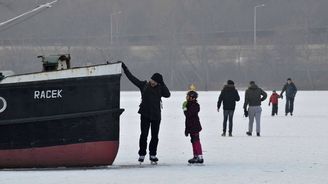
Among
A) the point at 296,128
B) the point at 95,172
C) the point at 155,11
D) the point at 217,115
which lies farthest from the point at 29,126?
the point at 155,11

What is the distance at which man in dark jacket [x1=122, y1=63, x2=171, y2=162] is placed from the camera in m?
17.2

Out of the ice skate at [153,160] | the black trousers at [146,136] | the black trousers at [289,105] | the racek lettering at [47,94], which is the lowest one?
the black trousers at [289,105]

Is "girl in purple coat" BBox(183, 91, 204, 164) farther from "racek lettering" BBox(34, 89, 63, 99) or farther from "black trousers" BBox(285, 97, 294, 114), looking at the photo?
"black trousers" BBox(285, 97, 294, 114)

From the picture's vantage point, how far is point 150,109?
680 inches

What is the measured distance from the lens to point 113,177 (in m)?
14.7

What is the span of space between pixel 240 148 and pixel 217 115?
1562 centimetres

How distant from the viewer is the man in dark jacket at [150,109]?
1725 centimetres

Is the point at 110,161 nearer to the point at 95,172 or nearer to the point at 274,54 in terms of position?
the point at 95,172

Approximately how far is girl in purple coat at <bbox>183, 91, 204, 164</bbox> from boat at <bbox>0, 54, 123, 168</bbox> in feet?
3.86

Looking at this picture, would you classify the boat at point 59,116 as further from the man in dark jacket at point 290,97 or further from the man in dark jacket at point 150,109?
the man in dark jacket at point 290,97

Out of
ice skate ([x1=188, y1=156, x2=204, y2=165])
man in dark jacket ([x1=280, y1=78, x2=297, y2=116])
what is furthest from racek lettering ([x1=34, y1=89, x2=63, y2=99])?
man in dark jacket ([x1=280, y1=78, x2=297, y2=116])

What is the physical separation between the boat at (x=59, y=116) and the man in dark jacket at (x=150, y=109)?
17.1 inches

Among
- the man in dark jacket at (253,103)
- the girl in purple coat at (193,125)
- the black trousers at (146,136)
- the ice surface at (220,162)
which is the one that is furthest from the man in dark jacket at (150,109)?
the man in dark jacket at (253,103)

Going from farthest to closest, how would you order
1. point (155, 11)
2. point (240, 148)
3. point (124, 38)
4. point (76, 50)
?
1. point (155, 11)
2. point (124, 38)
3. point (76, 50)
4. point (240, 148)
